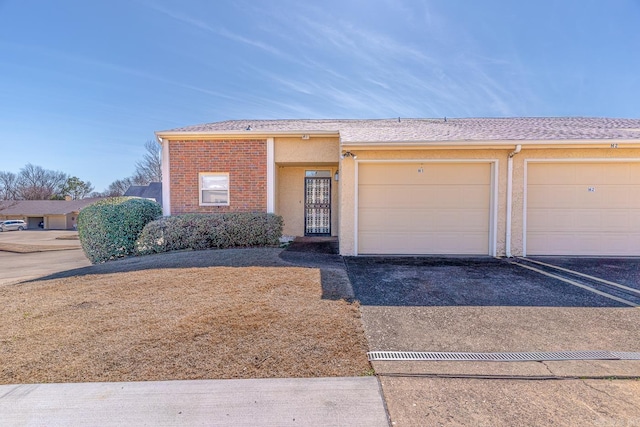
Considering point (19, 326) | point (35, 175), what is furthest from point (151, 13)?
point (35, 175)

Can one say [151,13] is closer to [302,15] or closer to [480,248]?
[302,15]

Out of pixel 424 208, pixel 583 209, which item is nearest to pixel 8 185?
pixel 424 208

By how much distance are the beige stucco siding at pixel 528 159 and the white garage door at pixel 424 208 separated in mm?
633

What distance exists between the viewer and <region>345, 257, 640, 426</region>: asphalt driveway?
216 centimetres

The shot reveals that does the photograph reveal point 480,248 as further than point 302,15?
No

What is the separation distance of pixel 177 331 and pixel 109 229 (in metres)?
6.88

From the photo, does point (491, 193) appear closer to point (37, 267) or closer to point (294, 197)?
point (294, 197)

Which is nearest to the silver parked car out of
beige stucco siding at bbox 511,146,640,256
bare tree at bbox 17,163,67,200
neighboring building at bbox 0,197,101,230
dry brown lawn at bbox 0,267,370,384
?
neighboring building at bbox 0,197,101,230

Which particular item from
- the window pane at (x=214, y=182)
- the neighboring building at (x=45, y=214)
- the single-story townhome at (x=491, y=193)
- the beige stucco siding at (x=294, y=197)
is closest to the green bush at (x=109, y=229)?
the window pane at (x=214, y=182)

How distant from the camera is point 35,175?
6072 cm

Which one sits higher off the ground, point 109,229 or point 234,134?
point 234,134

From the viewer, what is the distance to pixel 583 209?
7.53 meters

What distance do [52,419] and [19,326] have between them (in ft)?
8.01

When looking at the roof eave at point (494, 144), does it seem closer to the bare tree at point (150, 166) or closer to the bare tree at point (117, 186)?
the bare tree at point (150, 166)
